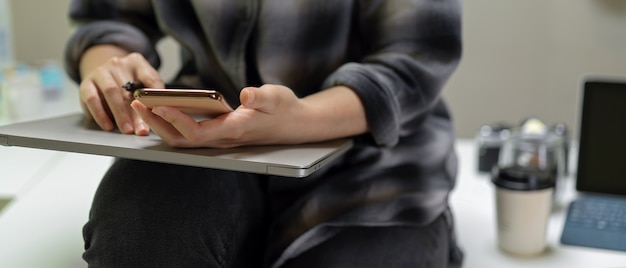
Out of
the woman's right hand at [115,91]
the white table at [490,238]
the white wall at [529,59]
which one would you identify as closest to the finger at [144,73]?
A: the woman's right hand at [115,91]

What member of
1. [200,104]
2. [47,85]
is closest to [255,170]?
[200,104]

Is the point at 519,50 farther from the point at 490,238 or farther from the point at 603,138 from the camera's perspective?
the point at 490,238

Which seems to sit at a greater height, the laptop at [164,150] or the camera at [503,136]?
the laptop at [164,150]

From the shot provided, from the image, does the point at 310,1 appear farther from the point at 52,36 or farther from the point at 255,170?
the point at 52,36

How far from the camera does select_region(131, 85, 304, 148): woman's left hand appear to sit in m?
0.52

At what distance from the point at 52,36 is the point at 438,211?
121cm

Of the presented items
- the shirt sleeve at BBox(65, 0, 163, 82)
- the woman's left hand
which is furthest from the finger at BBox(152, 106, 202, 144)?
the shirt sleeve at BBox(65, 0, 163, 82)

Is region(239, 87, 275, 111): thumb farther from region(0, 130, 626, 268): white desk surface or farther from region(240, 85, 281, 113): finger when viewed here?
region(0, 130, 626, 268): white desk surface

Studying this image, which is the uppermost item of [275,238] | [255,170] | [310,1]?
[310,1]

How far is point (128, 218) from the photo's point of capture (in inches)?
22.9

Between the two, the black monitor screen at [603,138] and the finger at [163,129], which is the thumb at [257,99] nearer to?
the finger at [163,129]

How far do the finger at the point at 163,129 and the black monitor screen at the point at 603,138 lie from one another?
2.25 feet

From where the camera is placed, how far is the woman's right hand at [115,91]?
1.95ft

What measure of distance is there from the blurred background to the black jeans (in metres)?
0.95
